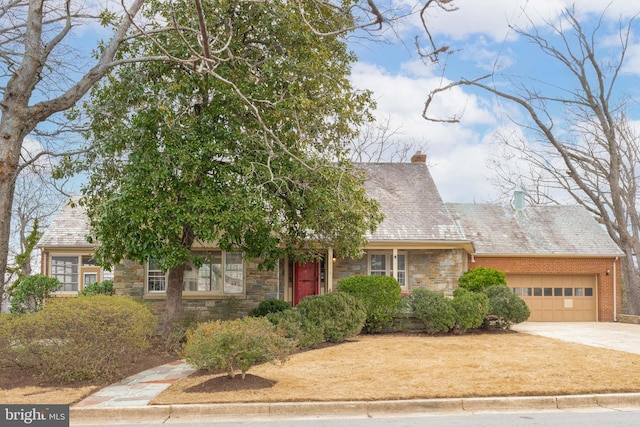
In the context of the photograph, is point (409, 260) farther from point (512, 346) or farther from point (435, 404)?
point (435, 404)

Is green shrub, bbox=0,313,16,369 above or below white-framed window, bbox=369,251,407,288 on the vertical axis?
below

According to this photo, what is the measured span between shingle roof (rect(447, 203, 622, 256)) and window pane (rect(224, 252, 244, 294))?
859 centimetres

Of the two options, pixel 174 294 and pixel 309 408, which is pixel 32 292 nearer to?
pixel 174 294

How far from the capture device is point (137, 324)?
982 centimetres

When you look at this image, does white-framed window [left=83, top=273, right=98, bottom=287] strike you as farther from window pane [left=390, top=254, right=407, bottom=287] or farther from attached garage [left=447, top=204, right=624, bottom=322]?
attached garage [left=447, top=204, right=624, bottom=322]

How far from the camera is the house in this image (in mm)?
17578

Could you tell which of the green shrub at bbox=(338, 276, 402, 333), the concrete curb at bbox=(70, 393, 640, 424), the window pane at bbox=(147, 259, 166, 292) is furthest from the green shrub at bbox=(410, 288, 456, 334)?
the concrete curb at bbox=(70, 393, 640, 424)

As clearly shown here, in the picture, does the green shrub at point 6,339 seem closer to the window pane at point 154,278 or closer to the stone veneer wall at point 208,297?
the stone veneer wall at point 208,297

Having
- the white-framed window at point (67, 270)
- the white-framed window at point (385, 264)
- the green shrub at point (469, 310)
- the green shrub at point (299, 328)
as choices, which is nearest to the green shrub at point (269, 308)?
the green shrub at point (299, 328)

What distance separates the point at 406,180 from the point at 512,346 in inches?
390

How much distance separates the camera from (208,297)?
1747 cm

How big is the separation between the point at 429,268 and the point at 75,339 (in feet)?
43.4

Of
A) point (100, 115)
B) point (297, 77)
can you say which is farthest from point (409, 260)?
point (100, 115)

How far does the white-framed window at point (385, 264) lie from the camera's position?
20.3 meters
